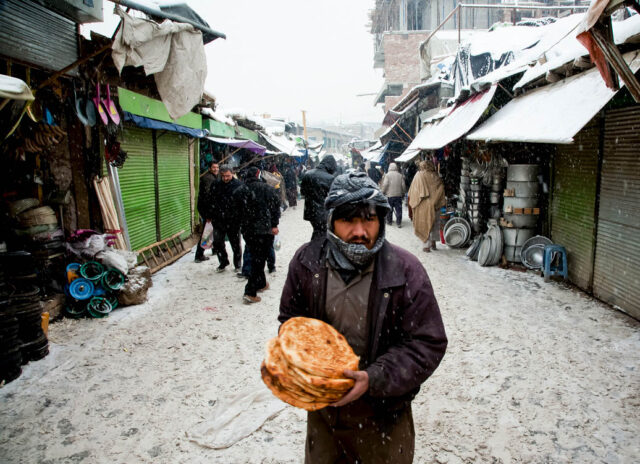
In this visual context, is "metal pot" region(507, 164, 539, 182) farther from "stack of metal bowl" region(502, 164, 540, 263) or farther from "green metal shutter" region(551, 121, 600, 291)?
"green metal shutter" region(551, 121, 600, 291)

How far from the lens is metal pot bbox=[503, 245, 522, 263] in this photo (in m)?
7.60

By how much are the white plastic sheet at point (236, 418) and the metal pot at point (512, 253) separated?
573cm

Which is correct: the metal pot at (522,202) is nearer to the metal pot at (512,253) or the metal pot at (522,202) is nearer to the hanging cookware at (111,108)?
the metal pot at (512,253)

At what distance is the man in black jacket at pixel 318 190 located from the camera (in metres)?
6.58

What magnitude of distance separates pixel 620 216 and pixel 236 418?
5.05m

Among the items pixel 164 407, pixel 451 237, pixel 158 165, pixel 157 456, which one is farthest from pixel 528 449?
pixel 158 165

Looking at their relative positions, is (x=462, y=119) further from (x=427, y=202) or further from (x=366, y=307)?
(x=366, y=307)

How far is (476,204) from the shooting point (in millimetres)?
8836

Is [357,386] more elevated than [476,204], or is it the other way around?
[476,204]

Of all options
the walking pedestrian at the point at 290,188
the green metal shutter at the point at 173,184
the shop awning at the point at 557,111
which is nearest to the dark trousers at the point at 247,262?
the green metal shutter at the point at 173,184

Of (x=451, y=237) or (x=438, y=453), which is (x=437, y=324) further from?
(x=451, y=237)

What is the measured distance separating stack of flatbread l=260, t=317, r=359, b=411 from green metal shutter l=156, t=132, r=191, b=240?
7696mm

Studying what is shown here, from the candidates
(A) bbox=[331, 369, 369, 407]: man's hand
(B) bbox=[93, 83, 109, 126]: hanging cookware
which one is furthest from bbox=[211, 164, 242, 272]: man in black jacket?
(A) bbox=[331, 369, 369, 407]: man's hand

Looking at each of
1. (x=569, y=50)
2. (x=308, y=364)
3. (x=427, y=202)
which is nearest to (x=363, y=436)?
(x=308, y=364)
